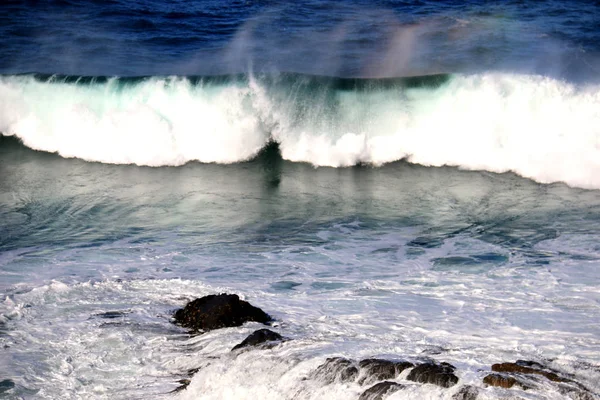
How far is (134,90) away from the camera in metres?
16.6

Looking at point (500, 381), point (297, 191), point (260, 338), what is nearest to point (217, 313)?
point (260, 338)

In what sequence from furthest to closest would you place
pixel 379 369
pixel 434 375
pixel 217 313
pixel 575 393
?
pixel 217 313, pixel 379 369, pixel 434 375, pixel 575 393

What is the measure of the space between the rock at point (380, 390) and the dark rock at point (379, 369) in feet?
0.43

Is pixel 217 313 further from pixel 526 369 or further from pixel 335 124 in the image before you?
pixel 335 124

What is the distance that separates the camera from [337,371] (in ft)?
22.4

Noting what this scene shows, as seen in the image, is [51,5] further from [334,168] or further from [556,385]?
[556,385]

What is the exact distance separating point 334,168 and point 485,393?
8994mm

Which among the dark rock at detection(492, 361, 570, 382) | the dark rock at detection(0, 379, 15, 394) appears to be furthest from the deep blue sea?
the dark rock at detection(492, 361, 570, 382)

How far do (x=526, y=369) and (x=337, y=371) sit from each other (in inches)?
55.3

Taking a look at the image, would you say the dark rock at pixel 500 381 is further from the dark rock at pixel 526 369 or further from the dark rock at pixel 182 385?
the dark rock at pixel 182 385

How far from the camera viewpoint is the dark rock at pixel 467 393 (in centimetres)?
627

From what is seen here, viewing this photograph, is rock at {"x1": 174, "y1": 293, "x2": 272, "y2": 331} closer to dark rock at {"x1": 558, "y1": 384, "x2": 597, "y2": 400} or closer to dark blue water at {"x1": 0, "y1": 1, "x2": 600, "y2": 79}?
dark rock at {"x1": 558, "y1": 384, "x2": 597, "y2": 400}

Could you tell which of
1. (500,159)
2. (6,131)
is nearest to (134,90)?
(6,131)

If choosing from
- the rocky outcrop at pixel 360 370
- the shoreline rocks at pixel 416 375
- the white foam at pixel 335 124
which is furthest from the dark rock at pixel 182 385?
the white foam at pixel 335 124
